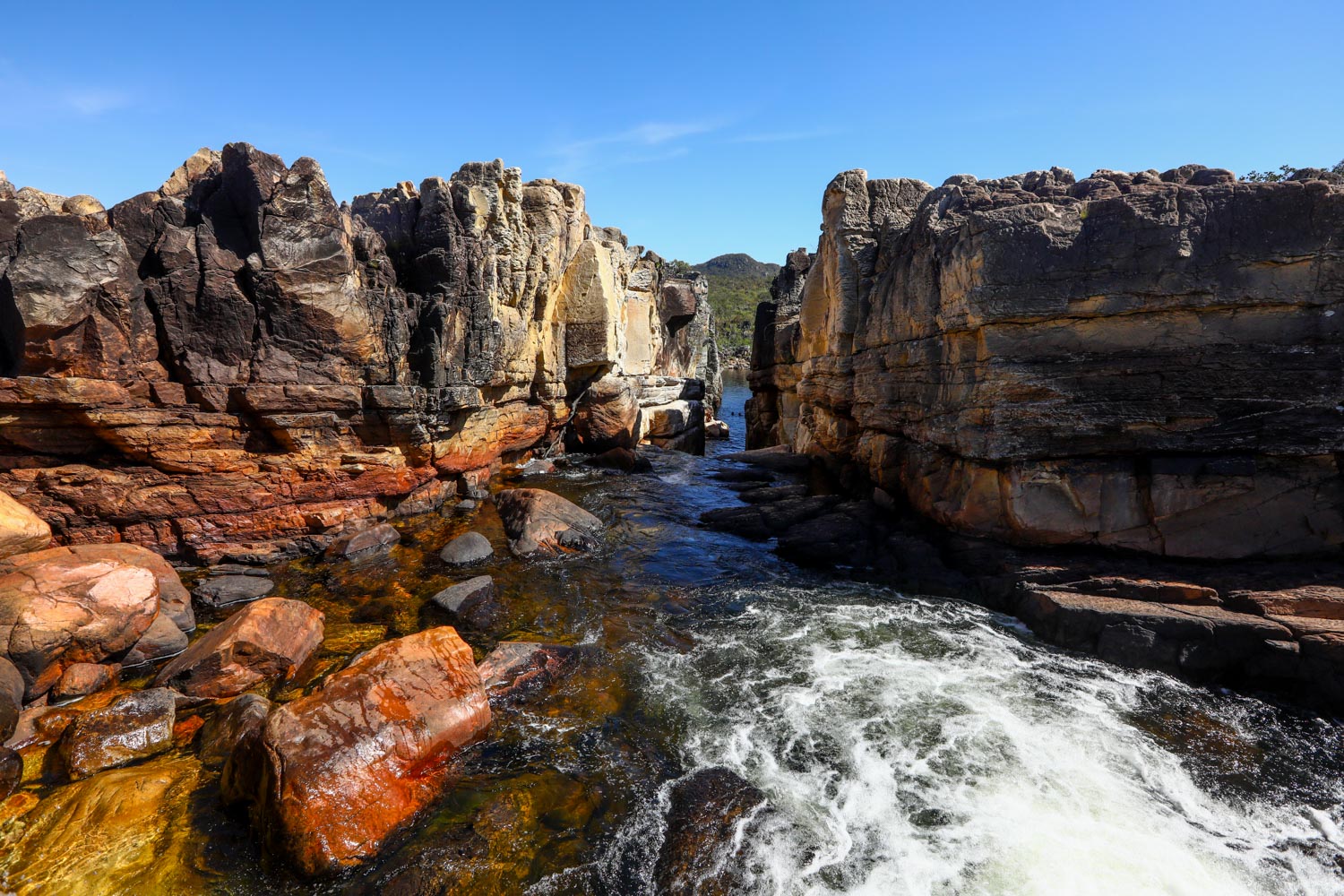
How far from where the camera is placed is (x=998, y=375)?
10453mm

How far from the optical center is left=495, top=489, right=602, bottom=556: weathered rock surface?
13.2 metres

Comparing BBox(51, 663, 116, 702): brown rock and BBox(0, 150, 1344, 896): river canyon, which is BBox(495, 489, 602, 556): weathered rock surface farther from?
BBox(51, 663, 116, 702): brown rock

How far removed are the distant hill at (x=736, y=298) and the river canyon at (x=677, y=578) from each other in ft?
202

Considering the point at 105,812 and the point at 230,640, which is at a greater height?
the point at 230,640

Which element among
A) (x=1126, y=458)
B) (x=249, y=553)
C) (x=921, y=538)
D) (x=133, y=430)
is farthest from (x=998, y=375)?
(x=133, y=430)

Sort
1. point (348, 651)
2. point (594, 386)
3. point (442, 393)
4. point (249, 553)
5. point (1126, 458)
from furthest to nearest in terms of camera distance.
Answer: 1. point (594, 386)
2. point (442, 393)
3. point (249, 553)
4. point (1126, 458)
5. point (348, 651)

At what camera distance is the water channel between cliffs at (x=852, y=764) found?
5.37m

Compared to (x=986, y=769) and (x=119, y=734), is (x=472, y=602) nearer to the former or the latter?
(x=119, y=734)

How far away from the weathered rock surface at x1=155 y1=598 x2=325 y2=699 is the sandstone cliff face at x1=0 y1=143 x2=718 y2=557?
405 cm

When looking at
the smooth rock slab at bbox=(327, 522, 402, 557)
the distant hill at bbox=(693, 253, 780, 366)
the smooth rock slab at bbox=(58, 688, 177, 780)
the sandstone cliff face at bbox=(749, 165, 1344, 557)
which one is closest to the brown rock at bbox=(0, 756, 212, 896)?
the smooth rock slab at bbox=(58, 688, 177, 780)

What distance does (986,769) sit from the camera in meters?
6.67

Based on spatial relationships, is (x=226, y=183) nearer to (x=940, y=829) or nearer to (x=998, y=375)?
(x=998, y=375)

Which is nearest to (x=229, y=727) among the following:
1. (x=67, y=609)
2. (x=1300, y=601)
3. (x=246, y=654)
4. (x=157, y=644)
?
(x=246, y=654)

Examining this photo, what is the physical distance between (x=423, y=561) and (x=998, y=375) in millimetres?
11405
